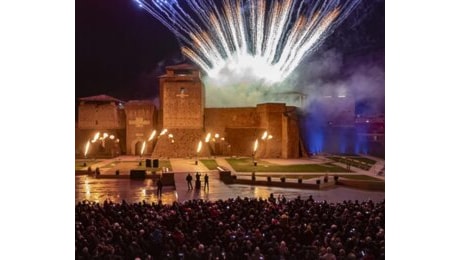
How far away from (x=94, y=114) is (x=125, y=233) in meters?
20.9

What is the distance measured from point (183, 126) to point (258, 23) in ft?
26.1

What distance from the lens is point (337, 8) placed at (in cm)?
1927

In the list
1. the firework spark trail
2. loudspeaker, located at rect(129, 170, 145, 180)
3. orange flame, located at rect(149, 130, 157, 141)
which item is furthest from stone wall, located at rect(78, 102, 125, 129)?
loudspeaker, located at rect(129, 170, 145, 180)

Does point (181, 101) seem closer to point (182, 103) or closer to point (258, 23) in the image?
point (182, 103)

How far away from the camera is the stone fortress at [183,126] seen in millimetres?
24922

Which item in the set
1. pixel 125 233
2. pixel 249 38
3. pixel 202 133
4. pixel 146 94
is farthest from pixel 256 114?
pixel 125 233

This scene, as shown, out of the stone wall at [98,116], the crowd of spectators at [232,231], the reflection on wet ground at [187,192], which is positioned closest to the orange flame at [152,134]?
the stone wall at [98,116]

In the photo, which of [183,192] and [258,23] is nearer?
[183,192]

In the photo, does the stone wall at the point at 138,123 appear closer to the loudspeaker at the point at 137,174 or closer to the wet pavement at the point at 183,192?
the loudspeaker at the point at 137,174

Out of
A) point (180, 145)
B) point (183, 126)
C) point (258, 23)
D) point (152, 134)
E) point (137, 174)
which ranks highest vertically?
point (258, 23)

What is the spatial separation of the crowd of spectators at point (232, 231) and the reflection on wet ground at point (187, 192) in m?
3.34

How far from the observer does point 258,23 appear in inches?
802

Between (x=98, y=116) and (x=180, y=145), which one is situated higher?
(x=98, y=116)

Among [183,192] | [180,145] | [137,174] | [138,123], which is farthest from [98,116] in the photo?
[183,192]
